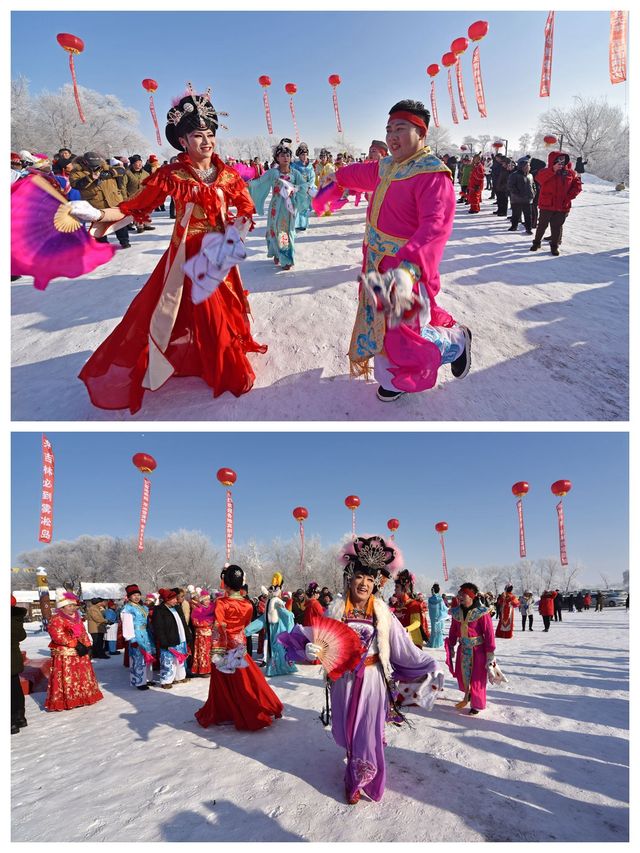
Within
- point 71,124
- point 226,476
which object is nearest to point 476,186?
point 226,476

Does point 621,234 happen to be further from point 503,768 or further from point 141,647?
point 141,647

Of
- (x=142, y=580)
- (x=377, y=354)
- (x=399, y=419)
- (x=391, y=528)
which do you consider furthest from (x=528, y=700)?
(x=142, y=580)

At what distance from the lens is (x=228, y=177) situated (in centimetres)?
438

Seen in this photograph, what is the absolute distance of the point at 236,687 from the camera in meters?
4.30

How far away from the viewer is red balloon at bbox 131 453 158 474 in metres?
9.78

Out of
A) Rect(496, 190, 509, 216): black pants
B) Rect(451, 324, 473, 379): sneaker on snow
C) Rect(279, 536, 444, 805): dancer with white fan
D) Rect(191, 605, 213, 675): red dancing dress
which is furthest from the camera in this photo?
Rect(496, 190, 509, 216): black pants

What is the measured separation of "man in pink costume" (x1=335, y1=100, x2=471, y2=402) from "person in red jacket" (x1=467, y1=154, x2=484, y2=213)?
11.8m

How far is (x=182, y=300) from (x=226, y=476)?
695cm

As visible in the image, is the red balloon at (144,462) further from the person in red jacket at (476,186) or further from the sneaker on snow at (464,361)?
the person in red jacket at (476,186)

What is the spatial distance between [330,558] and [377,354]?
41.7m

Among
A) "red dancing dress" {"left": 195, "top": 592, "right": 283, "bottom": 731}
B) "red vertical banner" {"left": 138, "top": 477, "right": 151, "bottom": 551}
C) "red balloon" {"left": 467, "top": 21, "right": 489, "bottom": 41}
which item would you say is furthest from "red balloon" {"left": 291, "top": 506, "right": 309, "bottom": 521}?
"red balloon" {"left": 467, "top": 21, "right": 489, "bottom": 41}

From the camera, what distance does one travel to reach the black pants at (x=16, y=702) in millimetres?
4730

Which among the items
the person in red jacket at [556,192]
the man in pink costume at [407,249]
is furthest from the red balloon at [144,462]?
the person in red jacket at [556,192]

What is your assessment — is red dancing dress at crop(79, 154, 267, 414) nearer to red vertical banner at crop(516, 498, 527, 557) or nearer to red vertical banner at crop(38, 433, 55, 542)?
red vertical banner at crop(38, 433, 55, 542)
